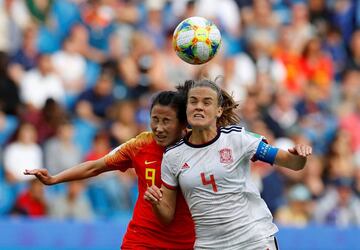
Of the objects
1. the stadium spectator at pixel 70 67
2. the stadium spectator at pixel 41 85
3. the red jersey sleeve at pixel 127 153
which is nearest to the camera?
the red jersey sleeve at pixel 127 153

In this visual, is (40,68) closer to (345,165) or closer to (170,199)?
(345,165)

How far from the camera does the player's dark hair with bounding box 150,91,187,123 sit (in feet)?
28.1

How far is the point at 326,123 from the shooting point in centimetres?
1630

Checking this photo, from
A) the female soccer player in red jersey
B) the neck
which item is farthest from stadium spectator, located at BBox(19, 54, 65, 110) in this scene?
the neck

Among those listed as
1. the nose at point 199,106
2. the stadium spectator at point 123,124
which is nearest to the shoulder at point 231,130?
the nose at point 199,106

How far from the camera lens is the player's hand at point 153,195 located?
809 cm

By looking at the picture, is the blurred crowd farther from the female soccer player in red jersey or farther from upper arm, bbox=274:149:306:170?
upper arm, bbox=274:149:306:170

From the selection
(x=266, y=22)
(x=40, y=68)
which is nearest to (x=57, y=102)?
(x=40, y=68)

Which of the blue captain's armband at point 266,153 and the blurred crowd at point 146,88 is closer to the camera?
the blue captain's armband at point 266,153

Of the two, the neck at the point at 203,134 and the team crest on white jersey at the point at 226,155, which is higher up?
the neck at the point at 203,134

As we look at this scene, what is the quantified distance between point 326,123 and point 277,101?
0.81 meters

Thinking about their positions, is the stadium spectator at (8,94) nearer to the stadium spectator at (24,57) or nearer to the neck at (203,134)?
the stadium spectator at (24,57)

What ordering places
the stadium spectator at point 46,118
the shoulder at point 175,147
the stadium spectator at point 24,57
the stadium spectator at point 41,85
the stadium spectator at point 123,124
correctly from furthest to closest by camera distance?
1. the stadium spectator at point 24,57
2. the stadium spectator at point 41,85
3. the stadium spectator at point 123,124
4. the stadium spectator at point 46,118
5. the shoulder at point 175,147

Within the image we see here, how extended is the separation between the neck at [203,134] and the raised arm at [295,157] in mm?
502
